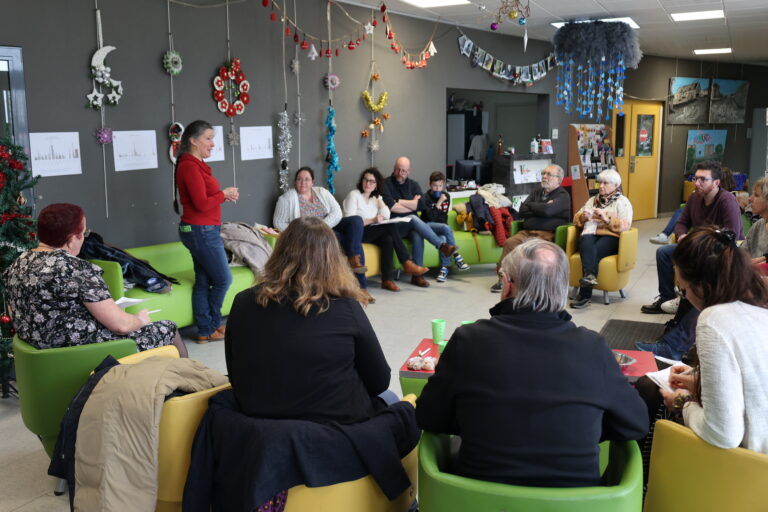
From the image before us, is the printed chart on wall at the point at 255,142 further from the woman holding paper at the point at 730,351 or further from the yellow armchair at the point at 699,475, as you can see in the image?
the yellow armchair at the point at 699,475

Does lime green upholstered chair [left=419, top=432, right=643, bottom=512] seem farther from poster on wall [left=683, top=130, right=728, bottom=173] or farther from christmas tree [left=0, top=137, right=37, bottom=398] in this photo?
poster on wall [left=683, top=130, right=728, bottom=173]

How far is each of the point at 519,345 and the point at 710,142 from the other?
1292 cm

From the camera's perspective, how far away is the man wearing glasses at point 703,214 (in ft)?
17.7

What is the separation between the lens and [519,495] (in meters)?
1.68

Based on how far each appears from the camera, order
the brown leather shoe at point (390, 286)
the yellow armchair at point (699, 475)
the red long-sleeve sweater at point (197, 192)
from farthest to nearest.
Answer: the brown leather shoe at point (390, 286), the red long-sleeve sweater at point (197, 192), the yellow armchair at point (699, 475)

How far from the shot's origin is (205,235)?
4.78m

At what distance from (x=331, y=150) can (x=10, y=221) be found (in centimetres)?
364

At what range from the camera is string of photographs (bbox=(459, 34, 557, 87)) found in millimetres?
8703

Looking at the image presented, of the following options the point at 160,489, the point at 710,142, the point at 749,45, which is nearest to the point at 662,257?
the point at 160,489

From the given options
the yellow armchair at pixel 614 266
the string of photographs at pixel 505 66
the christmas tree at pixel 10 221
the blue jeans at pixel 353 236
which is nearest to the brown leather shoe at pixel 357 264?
the blue jeans at pixel 353 236

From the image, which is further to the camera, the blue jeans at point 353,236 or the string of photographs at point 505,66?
the string of photographs at point 505,66

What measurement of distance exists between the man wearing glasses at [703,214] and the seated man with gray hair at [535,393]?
404 centimetres

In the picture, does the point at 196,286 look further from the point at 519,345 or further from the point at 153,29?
the point at 519,345

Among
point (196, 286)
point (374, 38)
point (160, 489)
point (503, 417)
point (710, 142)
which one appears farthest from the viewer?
point (710, 142)
